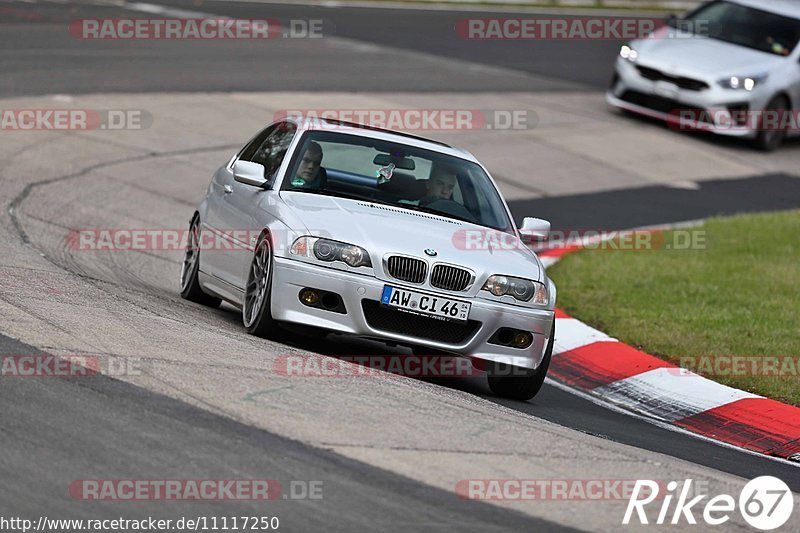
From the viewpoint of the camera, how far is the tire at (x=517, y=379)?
893cm

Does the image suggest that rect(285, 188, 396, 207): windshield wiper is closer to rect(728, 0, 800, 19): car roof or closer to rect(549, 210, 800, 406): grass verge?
rect(549, 210, 800, 406): grass verge

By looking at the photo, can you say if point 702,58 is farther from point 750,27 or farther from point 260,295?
point 260,295

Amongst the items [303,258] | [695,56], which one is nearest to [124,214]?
[303,258]

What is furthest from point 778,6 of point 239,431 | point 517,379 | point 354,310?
point 239,431

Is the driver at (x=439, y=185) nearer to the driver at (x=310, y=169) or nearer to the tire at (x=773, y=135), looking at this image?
the driver at (x=310, y=169)

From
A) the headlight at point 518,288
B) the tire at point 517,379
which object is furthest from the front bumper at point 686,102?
the headlight at point 518,288

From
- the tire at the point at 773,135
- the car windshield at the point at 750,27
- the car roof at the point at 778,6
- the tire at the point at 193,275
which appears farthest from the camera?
the car roof at the point at 778,6

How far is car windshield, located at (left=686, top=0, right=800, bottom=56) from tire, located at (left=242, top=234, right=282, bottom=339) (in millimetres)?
15513

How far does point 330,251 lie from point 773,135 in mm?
15491

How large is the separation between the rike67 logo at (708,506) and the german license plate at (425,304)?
2.16 meters

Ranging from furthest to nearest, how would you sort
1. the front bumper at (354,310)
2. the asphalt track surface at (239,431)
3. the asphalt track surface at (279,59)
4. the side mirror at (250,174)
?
the asphalt track surface at (279,59)
the side mirror at (250,174)
the front bumper at (354,310)
the asphalt track surface at (239,431)

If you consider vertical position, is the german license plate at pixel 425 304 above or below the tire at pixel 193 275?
above

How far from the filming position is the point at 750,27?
2328cm

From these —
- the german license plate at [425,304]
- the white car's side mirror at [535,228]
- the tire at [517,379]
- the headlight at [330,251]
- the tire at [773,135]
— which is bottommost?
the tire at [773,135]
